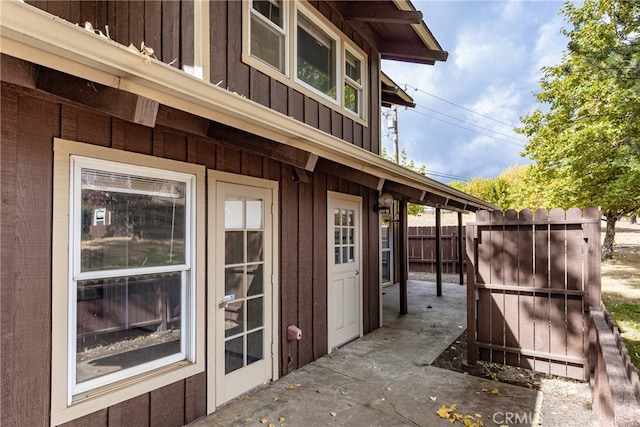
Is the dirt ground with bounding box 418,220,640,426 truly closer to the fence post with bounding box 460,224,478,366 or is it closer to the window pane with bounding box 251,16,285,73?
the fence post with bounding box 460,224,478,366

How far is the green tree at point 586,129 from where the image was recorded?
8.63 m

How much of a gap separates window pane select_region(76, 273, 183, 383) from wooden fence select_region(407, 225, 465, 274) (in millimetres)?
10988

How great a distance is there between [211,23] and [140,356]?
2.75m

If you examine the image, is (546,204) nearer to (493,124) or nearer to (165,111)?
→ (165,111)

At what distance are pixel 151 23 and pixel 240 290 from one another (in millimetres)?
2354

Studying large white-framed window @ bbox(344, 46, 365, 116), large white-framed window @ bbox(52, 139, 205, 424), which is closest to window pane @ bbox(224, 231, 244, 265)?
large white-framed window @ bbox(52, 139, 205, 424)

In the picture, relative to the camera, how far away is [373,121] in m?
5.71

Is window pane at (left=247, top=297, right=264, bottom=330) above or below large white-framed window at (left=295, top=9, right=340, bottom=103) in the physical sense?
below

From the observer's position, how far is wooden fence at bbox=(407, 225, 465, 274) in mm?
12453

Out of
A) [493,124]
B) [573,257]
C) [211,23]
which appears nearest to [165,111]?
[211,23]

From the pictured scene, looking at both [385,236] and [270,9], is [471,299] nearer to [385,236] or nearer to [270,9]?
[270,9]

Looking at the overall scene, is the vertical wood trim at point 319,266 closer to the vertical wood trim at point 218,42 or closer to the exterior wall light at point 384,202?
the exterior wall light at point 384,202

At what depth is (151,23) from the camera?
2820 mm

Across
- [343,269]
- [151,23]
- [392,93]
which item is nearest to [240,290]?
[343,269]
